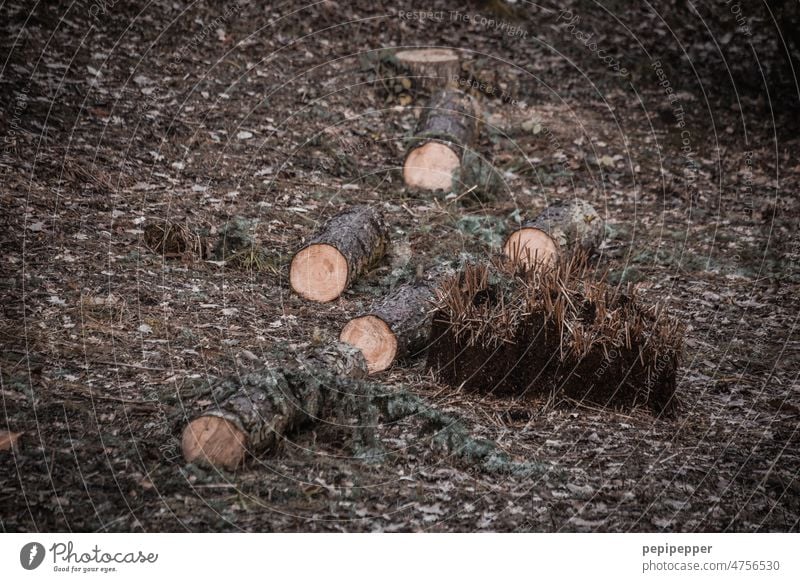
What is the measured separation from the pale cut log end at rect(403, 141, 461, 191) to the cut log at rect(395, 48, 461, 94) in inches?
52.7

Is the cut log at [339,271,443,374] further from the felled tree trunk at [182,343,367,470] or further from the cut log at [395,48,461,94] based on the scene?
the cut log at [395,48,461,94]

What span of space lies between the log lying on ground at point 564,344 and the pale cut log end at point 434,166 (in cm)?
256

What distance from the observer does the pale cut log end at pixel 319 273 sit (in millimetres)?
5035

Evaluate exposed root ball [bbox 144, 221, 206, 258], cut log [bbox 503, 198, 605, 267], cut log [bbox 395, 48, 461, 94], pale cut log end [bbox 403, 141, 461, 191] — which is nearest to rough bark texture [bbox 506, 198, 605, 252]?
cut log [bbox 503, 198, 605, 267]

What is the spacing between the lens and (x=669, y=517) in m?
3.43

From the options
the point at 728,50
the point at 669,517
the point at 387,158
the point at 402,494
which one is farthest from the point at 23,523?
the point at 728,50

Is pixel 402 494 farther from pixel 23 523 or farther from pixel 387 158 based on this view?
pixel 387 158

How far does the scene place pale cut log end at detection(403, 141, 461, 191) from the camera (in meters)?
6.61

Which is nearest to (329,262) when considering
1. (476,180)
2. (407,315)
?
(407,315)

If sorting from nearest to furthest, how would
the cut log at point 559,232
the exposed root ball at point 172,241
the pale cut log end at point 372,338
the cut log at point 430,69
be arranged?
the pale cut log end at point 372,338 → the exposed root ball at point 172,241 → the cut log at point 559,232 → the cut log at point 430,69

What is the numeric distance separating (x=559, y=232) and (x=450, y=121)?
1911mm

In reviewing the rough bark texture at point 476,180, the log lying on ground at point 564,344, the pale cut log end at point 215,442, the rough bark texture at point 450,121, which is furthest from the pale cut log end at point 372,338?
the rough bark texture at point 450,121

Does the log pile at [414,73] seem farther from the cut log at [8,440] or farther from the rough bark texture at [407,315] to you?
the cut log at [8,440]
